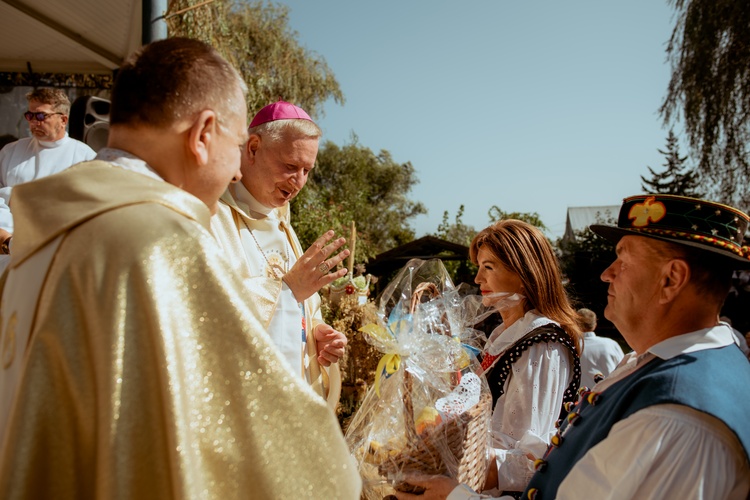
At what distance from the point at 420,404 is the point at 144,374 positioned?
1.16 metres

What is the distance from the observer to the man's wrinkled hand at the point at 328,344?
9.71 ft

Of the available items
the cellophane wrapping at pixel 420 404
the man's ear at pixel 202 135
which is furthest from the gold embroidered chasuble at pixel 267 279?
the man's ear at pixel 202 135

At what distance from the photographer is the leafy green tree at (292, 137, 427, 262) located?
1125 cm

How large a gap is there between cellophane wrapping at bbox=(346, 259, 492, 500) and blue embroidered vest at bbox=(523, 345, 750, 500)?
0.84ft

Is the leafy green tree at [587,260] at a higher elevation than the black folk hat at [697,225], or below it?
below

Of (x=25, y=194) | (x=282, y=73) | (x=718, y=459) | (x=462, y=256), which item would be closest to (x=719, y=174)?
(x=462, y=256)

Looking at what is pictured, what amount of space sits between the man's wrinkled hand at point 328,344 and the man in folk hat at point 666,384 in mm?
1197

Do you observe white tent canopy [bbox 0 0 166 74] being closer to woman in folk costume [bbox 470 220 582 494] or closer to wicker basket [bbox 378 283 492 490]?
woman in folk costume [bbox 470 220 582 494]

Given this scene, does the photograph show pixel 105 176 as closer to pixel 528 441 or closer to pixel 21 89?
pixel 528 441

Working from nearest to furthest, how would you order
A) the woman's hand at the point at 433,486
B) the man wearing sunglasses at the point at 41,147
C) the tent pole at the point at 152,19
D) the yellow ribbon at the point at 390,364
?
the woman's hand at the point at 433,486 < the yellow ribbon at the point at 390,364 < the tent pole at the point at 152,19 < the man wearing sunglasses at the point at 41,147

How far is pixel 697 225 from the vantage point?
65.7 inches

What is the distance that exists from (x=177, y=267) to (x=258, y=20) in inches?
529

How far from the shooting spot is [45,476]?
1083mm

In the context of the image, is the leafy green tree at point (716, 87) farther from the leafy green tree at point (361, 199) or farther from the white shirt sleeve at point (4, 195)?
the white shirt sleeve at point (4, 195)
